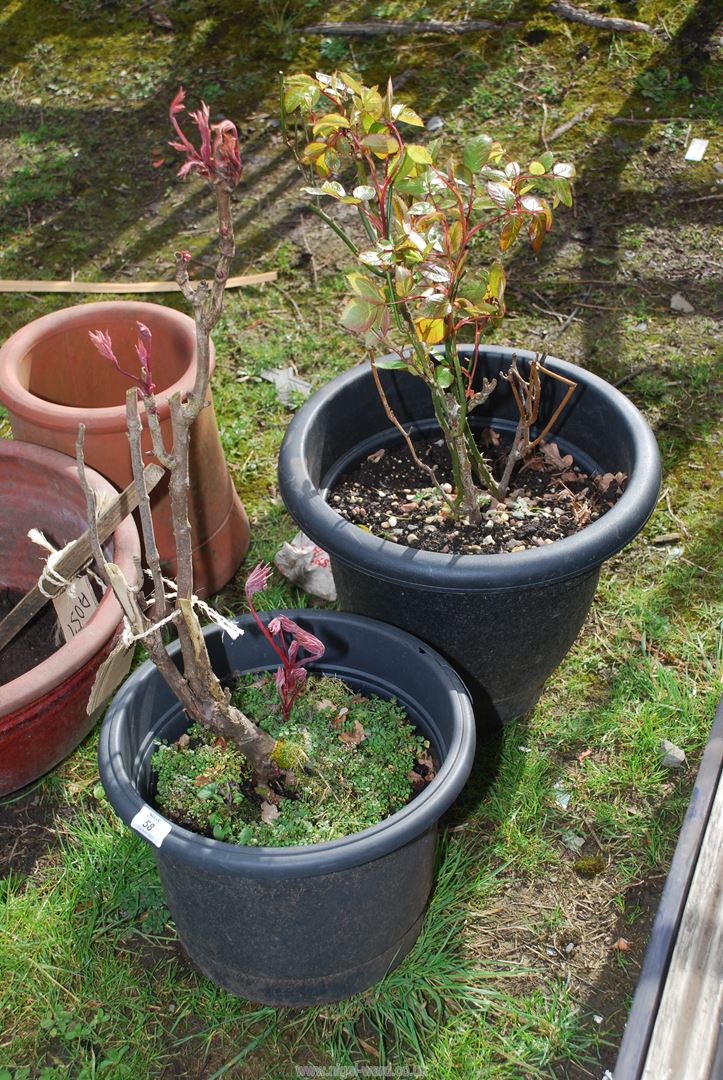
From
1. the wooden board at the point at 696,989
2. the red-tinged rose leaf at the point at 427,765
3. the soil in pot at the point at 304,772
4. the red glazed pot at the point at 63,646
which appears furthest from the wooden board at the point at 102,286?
the wooden board at the point at 696,989

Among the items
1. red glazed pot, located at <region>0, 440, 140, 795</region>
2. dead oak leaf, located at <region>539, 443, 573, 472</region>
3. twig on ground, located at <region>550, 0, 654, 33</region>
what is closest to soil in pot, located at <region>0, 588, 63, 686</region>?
red glazed pot, located at <region>0, 440, 140, 795</region>

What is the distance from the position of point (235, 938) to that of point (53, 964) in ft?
1.82

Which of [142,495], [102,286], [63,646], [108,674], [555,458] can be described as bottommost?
[102,286]

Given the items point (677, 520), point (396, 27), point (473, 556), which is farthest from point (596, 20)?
point (473, 556)

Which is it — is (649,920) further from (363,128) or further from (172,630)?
(363,128)

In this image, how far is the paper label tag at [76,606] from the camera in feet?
7.16

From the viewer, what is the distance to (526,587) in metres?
1.87

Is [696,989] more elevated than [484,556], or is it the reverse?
[484,556]

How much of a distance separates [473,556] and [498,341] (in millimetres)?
1690

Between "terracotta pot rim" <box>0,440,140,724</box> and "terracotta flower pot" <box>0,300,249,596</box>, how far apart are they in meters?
0.15

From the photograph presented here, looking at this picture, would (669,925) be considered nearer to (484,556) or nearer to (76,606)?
(484,556)

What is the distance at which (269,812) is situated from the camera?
5.81 feet

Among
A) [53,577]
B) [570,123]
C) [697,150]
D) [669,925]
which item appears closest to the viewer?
[669,925]

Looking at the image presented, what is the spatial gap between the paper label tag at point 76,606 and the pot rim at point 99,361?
0.38 m
